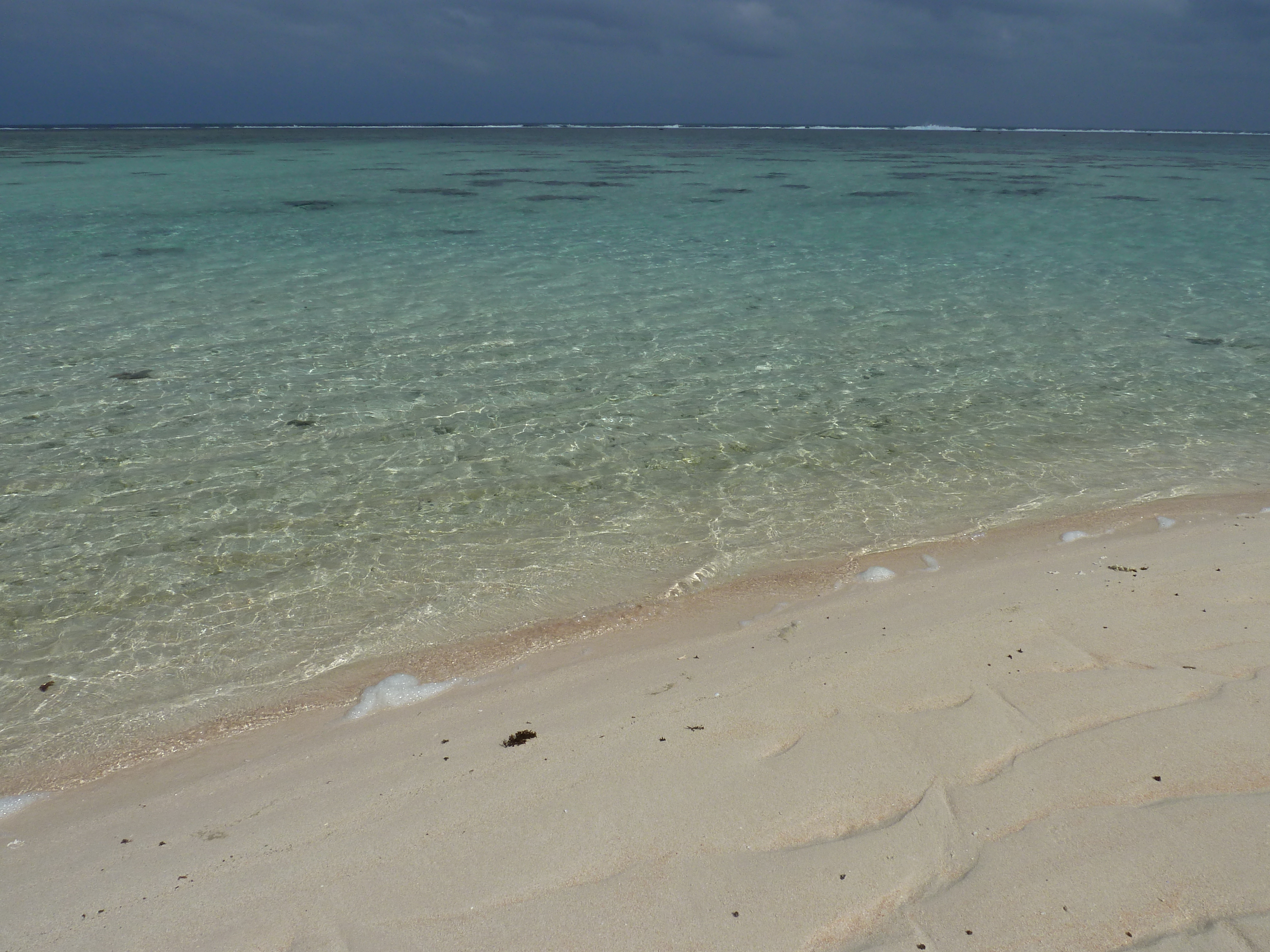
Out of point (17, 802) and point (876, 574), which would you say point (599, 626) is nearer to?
point (876, 574)

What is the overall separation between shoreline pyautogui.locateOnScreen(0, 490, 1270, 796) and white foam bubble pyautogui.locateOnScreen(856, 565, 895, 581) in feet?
0.25

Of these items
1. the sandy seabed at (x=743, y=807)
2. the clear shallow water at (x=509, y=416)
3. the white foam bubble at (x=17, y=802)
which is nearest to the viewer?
the sandy seabed at (x=743, y=807)

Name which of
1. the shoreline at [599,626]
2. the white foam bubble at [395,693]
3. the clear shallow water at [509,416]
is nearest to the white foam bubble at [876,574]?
the shoreline at [599,626]

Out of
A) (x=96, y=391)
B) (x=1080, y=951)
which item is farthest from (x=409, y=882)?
(x=96, y=391)

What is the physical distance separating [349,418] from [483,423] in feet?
5.09

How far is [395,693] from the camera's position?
5.24 meters

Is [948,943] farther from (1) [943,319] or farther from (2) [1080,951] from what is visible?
(1) [943,319]

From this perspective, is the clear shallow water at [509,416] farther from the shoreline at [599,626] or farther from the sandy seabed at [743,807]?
the sandy seabed at [743,807]

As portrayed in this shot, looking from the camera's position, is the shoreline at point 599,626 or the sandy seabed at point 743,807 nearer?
the sandy seabed at point 743,807

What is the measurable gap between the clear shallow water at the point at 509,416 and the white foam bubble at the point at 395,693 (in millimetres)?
515

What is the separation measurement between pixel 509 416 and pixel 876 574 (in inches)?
193

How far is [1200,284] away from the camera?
17.2 metres

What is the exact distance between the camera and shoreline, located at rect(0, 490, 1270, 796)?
480cm

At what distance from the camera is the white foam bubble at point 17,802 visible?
14.1ft
